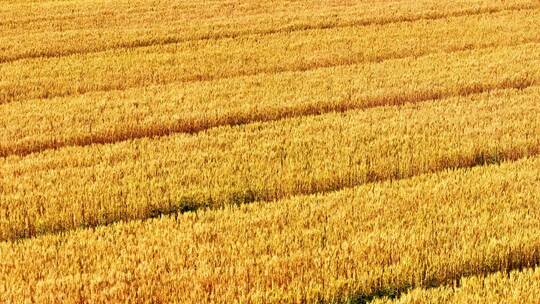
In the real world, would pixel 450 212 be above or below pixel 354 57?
above

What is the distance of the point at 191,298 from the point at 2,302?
1312 millimetres

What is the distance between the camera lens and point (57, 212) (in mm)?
6898

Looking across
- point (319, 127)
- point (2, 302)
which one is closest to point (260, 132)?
point (319, 127)

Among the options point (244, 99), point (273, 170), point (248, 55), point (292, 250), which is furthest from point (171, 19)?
point (292, 250)

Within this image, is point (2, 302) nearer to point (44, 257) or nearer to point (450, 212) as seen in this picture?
point (44, 257)

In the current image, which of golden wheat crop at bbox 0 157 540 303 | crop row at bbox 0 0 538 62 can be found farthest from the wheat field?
crop row at bbox 0 0 538 62

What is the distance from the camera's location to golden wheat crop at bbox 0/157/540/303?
17.2 feet

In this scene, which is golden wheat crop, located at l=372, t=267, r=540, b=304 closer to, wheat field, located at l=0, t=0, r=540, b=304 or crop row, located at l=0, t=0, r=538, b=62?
wheat field, located at l=0, t=0, r=540, b=304

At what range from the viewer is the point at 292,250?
5855mm

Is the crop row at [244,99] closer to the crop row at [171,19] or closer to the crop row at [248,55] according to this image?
the crop row at [248,55]

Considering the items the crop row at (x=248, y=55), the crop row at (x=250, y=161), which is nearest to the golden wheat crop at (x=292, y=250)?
the crop row at (x=250, y=161)

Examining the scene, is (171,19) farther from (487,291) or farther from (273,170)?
(487,291)

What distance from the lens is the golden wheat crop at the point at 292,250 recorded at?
5.24 meters

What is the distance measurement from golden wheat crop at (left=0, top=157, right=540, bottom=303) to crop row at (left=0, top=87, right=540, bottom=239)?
1.74 feet
